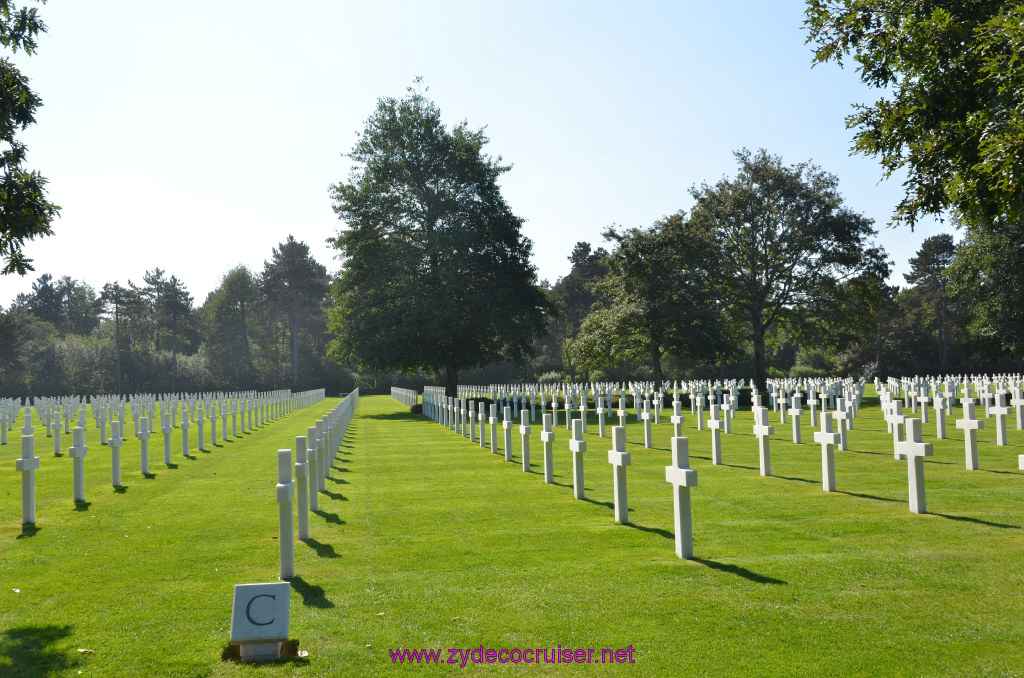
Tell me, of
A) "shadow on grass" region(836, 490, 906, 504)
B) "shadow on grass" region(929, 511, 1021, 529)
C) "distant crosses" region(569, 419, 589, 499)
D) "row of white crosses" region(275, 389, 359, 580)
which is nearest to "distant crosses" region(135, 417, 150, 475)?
"row of white crosses" region(275, 389, 359, 580)

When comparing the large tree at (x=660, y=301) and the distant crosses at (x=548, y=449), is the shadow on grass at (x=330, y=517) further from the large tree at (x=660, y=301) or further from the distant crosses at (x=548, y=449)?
the large tree at (x=660, y=301)

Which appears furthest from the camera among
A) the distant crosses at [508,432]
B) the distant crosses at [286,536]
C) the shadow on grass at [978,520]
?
the distant crosses at [508,432]

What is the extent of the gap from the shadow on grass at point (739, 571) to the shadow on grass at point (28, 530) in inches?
293

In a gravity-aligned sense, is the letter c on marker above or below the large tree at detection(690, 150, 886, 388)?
below

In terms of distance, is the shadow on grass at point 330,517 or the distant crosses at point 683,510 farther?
the shadow on grass at point 330,517

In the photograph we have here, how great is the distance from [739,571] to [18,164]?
20.1 meters

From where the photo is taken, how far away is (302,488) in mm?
8672

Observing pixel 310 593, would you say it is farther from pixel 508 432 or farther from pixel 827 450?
pixel 508 432

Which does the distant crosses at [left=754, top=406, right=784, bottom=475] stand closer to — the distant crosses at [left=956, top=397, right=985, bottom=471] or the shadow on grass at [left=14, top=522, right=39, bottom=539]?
the distant crosses at [left=956, top=397, right=985, bottom=471]

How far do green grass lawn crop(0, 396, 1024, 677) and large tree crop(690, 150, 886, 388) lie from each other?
120 ft

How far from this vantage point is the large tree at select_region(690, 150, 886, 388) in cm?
4731

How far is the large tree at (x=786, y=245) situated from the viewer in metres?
47.3

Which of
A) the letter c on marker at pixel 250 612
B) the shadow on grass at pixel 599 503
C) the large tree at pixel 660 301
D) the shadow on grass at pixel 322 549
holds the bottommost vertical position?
the shadow on grass at pixel 322 549

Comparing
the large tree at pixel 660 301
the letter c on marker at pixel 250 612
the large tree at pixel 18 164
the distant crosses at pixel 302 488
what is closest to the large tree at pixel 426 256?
the large tree at pixel 660 301
